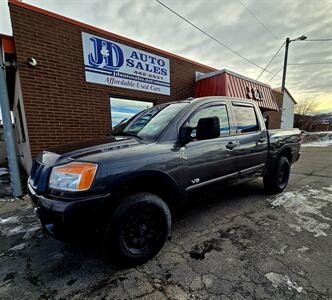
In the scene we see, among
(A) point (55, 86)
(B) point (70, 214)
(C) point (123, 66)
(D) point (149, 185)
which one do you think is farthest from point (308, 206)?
(A) point (55, 86)

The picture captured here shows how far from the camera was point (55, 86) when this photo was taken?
4.85 m

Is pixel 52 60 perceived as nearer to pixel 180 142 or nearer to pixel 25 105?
pixel 25 105

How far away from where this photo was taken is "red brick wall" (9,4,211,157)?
442 centimetres

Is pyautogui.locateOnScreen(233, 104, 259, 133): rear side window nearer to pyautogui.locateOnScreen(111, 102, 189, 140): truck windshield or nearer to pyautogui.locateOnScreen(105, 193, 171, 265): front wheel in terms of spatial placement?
pyautogui.locateOnScreen(111, 102, 189, 140): truck windshield

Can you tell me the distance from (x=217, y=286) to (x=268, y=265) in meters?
0.66

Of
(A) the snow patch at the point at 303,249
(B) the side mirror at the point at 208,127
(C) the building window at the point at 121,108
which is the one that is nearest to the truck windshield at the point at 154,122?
(B) the side mirror at the point at 208,127

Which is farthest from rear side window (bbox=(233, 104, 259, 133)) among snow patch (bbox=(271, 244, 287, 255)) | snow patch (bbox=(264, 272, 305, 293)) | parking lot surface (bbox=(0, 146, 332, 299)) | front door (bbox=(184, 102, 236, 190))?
snow patch (bbox=(264, 272, 305, 293))

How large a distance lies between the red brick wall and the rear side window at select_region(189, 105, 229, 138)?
3.63 m

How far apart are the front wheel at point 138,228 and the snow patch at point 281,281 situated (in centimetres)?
112

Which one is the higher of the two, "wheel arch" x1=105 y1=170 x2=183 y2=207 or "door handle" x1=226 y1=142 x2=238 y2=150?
"door handle" x1=226 y1=142 x2=238 y2=150

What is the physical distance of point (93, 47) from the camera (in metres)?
5.29

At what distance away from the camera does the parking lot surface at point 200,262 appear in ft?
5.95

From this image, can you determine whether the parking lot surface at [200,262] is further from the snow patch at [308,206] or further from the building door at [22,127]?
the building door at [22,127]

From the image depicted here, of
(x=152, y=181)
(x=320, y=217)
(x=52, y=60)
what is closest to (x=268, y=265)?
(x=152, y=181)
